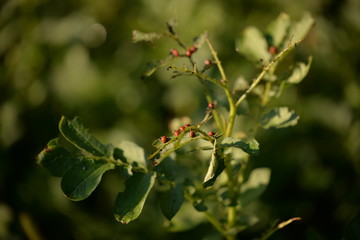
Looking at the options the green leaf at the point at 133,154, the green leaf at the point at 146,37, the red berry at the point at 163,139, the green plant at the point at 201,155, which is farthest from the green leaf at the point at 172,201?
the green leaf at the point at 146,37

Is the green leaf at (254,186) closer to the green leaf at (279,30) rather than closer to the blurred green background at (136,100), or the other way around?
the green leaf at (279,30)

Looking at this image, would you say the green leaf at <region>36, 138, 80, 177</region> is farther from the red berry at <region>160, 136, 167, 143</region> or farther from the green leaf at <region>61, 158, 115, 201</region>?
the red berry at <region>160, 136, 167, 143</region>

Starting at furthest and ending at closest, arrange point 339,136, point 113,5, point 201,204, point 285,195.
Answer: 1. point 113,5
2. point 339,136
3. point 285,195
4. point 201,204

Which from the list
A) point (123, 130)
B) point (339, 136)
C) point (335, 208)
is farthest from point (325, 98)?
point (123, 130)

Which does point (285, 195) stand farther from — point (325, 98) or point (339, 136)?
point (325, 98)

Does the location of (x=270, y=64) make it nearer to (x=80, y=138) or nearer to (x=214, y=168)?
(x=214, y=168)
